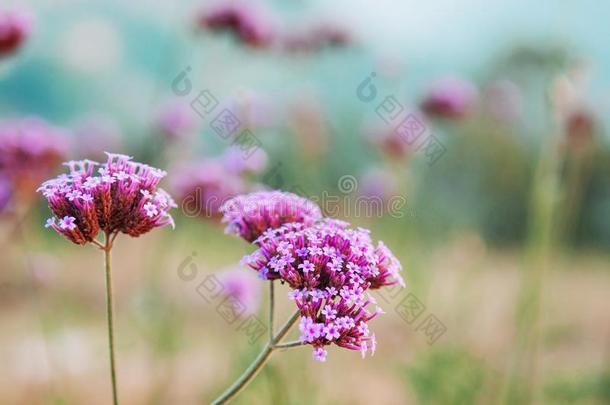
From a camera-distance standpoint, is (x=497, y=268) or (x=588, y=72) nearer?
(x=588, y=72)

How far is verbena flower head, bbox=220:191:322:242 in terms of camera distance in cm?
193

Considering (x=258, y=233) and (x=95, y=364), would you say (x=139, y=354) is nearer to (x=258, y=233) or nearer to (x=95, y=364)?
(x=95, y=364)

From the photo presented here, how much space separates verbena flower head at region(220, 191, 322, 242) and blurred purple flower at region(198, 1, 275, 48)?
230 centimetres

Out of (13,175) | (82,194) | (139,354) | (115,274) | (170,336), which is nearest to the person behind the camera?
(82,194)

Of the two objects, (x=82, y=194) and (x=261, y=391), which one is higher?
(x=82, y=194)

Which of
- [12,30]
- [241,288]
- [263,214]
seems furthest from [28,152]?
[263,214]

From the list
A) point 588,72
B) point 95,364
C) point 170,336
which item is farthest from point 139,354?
point 588,72

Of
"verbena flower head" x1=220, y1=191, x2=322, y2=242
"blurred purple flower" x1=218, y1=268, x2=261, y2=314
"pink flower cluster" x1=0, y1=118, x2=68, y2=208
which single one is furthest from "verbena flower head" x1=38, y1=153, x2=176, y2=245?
"blurred purple flower" x1=218, y1=268, x2=261, y2=314

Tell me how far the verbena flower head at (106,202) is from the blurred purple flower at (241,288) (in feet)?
5.61

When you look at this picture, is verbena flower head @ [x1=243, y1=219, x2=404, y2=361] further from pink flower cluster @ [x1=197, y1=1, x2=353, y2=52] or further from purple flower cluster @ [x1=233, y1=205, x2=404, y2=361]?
pink flower cluster @ [x1=197, y1=1, x2=353, y2=52]

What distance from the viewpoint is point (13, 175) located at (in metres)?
3.15

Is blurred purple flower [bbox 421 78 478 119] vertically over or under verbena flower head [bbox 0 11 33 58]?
over

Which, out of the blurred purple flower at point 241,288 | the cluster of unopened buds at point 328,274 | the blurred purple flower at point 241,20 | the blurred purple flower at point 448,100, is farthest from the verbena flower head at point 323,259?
the blurred purple flower at point 448,100

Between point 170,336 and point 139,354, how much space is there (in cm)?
214
